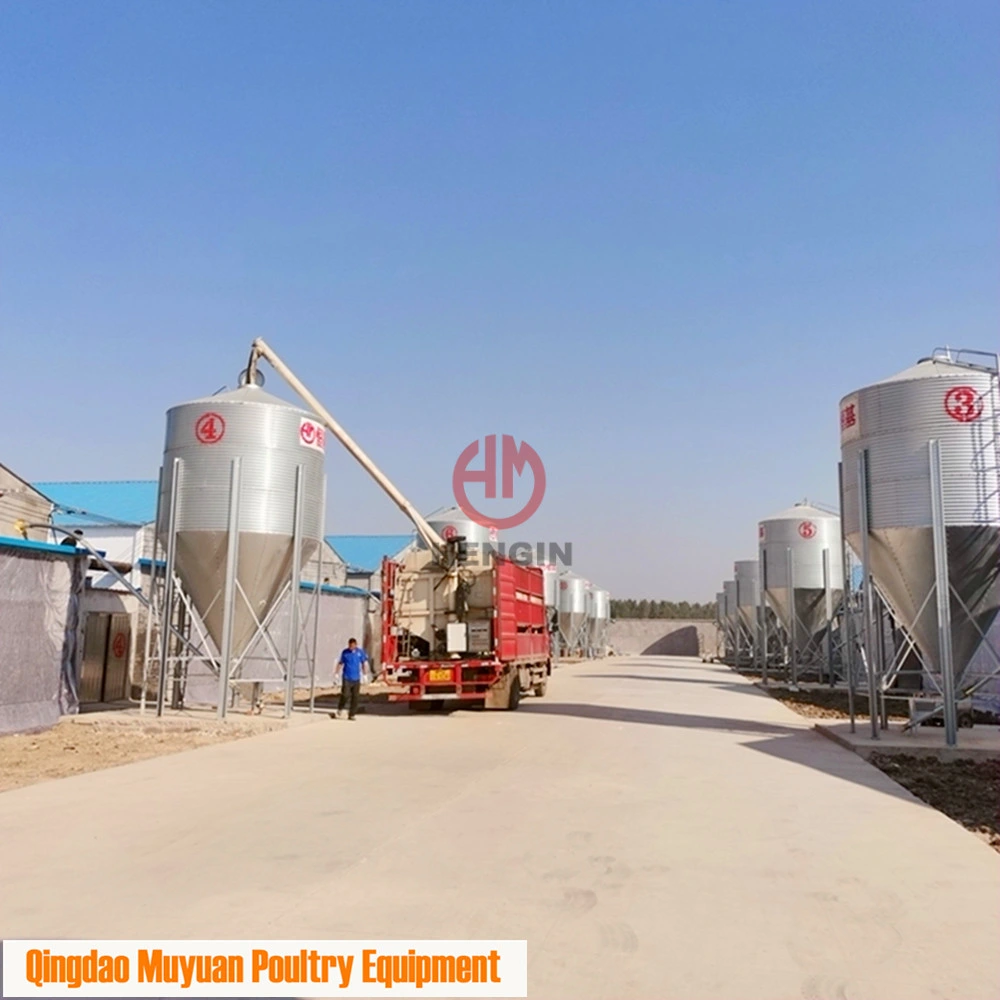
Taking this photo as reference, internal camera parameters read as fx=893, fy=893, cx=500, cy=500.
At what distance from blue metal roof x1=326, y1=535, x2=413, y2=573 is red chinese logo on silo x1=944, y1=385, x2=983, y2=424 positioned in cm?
3104

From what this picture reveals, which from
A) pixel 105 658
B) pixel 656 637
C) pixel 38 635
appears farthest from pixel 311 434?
pixel 656 637

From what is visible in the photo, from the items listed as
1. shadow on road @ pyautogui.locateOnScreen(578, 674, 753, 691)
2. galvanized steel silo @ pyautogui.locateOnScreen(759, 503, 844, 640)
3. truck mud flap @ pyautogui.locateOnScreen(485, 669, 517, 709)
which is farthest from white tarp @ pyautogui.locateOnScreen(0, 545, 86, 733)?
galvanized steel silo @ pyautogui.locateOnScreen(759, 503, 844, 640)

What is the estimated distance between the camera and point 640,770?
36.4 ft

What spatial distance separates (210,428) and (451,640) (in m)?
6.41

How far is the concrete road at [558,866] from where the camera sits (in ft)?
16.0

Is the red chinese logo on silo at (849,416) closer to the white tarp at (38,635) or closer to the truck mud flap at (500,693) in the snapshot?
the truck mud flap at (500,693)

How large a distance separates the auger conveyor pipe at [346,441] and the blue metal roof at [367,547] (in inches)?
831

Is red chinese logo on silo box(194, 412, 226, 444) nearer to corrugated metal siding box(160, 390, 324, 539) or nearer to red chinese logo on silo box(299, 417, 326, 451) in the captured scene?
corrugated metal siding box(160, 390, 324, 539)

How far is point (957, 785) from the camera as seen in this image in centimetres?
1062

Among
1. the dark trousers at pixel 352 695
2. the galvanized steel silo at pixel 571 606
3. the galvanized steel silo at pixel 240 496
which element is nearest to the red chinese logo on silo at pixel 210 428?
the galvanized steel silo at pixel 240 496

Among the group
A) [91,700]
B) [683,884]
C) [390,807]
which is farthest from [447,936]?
[91,700]

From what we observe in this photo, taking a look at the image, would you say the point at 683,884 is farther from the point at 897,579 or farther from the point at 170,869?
the point at 897,579

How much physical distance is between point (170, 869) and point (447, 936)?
2.46 m

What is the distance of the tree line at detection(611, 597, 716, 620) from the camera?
11662 centimetres
